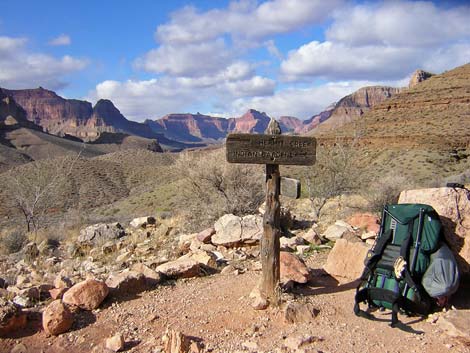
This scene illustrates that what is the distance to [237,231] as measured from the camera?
8.49 m

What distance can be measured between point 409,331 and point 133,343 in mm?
2887

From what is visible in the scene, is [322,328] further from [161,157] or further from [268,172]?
[161,157]

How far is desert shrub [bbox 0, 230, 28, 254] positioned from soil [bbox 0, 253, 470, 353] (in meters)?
8.06

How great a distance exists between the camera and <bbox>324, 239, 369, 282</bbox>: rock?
619cm

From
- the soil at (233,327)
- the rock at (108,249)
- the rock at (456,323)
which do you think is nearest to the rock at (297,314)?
the soil at (233,327)

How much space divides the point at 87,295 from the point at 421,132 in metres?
38.7

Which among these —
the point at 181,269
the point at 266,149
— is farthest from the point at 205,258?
the point at 266,149

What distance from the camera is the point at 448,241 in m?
5.36

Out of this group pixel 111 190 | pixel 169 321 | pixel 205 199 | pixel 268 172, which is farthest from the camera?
pixel 111 190

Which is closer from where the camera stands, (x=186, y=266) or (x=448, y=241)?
(x=448, y=241)

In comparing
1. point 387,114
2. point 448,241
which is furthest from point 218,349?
point 387,114

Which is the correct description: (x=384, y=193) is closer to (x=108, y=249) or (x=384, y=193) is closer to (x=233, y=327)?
(x=108, y=249)

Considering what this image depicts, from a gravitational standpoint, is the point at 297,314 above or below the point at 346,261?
below

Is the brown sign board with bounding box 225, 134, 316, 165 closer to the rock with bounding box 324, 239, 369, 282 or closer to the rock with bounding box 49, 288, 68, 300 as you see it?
the rock with bounding box 324, 239, 369, 282
